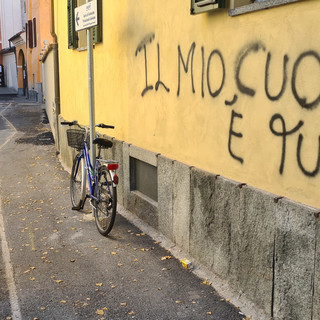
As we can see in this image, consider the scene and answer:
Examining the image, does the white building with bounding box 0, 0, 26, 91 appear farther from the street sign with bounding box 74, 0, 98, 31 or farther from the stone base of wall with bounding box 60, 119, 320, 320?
the stone base of wall with bounding box 60, 119, 320, 320

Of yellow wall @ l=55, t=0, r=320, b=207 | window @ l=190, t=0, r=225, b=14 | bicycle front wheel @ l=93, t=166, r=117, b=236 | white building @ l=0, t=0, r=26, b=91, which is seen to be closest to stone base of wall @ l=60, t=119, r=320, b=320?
yellow wall @ l=55, t=0, r=320, b=207

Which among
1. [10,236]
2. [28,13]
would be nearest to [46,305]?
[10,236]

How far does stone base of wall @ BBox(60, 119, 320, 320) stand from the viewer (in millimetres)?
3432

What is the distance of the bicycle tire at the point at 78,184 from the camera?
22.8 ft

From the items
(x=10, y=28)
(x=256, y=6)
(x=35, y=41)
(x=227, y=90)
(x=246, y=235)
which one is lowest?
(x=246, y=235)

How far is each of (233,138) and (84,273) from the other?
6.66ft

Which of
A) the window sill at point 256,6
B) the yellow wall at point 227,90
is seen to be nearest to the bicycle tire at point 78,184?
the yellow wall at point 227,90

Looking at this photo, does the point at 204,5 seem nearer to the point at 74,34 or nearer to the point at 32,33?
the point at 74,34

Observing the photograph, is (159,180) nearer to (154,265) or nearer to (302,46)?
(154,265)

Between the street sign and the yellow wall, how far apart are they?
590 mm

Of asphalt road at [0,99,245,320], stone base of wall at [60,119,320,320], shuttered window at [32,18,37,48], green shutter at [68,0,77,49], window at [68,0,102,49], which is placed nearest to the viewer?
stone base of wall at [60,119,320,320]

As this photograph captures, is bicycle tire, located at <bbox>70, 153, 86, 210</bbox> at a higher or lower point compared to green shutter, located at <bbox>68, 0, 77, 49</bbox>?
lower

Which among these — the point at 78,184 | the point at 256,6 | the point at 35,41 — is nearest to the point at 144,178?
the point at 78,184

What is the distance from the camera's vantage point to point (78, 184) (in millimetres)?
7258
